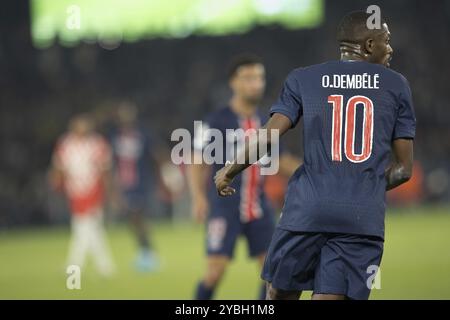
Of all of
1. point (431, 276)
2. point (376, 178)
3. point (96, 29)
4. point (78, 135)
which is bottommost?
point (431, 276)

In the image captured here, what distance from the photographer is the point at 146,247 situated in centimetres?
1541

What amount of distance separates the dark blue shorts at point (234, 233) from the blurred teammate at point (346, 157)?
3.09m

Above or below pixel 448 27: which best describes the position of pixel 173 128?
below

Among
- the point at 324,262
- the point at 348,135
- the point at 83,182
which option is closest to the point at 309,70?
the point at 348,135

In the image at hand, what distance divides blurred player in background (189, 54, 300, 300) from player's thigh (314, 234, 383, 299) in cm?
311


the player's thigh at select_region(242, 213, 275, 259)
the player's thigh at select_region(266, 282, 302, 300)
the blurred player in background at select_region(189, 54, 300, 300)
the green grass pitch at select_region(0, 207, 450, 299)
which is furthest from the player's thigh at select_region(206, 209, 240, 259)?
the player's thigh at select_region(266, 282, 302, 300)

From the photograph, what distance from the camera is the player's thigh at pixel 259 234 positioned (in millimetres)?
9391

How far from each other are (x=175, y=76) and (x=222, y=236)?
21734mm

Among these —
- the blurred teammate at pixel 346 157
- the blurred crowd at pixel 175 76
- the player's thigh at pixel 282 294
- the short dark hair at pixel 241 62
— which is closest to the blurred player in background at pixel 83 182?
the short dark hair at pixel 241 62
